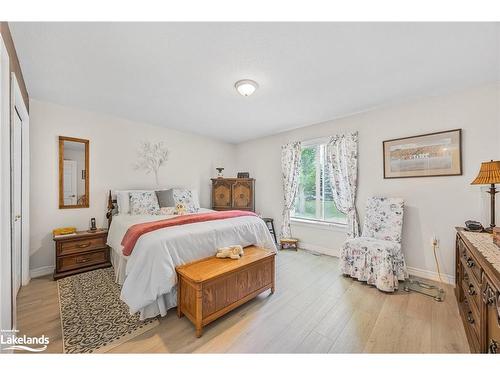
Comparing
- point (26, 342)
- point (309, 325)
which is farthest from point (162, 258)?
point (309, 325)

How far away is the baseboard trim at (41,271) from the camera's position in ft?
8.71

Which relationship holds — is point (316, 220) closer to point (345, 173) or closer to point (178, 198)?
point (345, 173)

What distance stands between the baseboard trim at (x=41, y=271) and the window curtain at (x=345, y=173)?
14.2ft

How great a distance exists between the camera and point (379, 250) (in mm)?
2404

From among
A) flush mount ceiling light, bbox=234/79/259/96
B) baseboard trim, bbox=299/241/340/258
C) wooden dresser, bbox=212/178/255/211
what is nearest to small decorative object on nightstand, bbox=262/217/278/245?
wooden dresser, bbox=212/178/255/211

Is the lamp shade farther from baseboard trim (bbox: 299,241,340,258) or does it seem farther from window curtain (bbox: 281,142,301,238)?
A: window curtain (bbox: 281,142,301,238)

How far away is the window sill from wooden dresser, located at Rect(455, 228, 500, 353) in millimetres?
1724

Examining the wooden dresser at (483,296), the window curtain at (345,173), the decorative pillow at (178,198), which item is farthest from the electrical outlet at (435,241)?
the decorative pillow at (178,198)

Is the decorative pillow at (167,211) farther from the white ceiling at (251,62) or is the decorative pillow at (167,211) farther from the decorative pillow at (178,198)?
the white ceiling at (251,62)

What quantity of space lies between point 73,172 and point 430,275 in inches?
202

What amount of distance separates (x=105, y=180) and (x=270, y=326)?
3222 millimetres

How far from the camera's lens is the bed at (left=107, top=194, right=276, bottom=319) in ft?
5.73

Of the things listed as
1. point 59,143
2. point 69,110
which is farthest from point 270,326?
point 69,110
